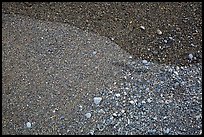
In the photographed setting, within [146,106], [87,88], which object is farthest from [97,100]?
[146,106]

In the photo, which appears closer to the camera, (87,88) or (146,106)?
(146,106)

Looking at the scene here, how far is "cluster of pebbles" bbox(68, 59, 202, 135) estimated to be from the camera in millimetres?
2535

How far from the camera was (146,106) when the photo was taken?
104 inches

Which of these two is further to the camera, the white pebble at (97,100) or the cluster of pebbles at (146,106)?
the white pebble at (97,100)

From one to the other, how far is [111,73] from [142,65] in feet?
0.89

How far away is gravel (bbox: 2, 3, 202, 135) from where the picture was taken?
8.39ft

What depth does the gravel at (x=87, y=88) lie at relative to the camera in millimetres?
2557

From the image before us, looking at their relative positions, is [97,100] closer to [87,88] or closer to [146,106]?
[87,88]

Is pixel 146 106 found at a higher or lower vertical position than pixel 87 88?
lower

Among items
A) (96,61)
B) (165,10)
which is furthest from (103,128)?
(165,10)

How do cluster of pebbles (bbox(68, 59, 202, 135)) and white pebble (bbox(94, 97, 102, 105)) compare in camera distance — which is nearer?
cluster of pebbles (bbox(68, 59, 202, 135))

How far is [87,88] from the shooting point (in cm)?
275

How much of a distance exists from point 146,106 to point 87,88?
1.52ft

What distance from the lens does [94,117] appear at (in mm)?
2578
